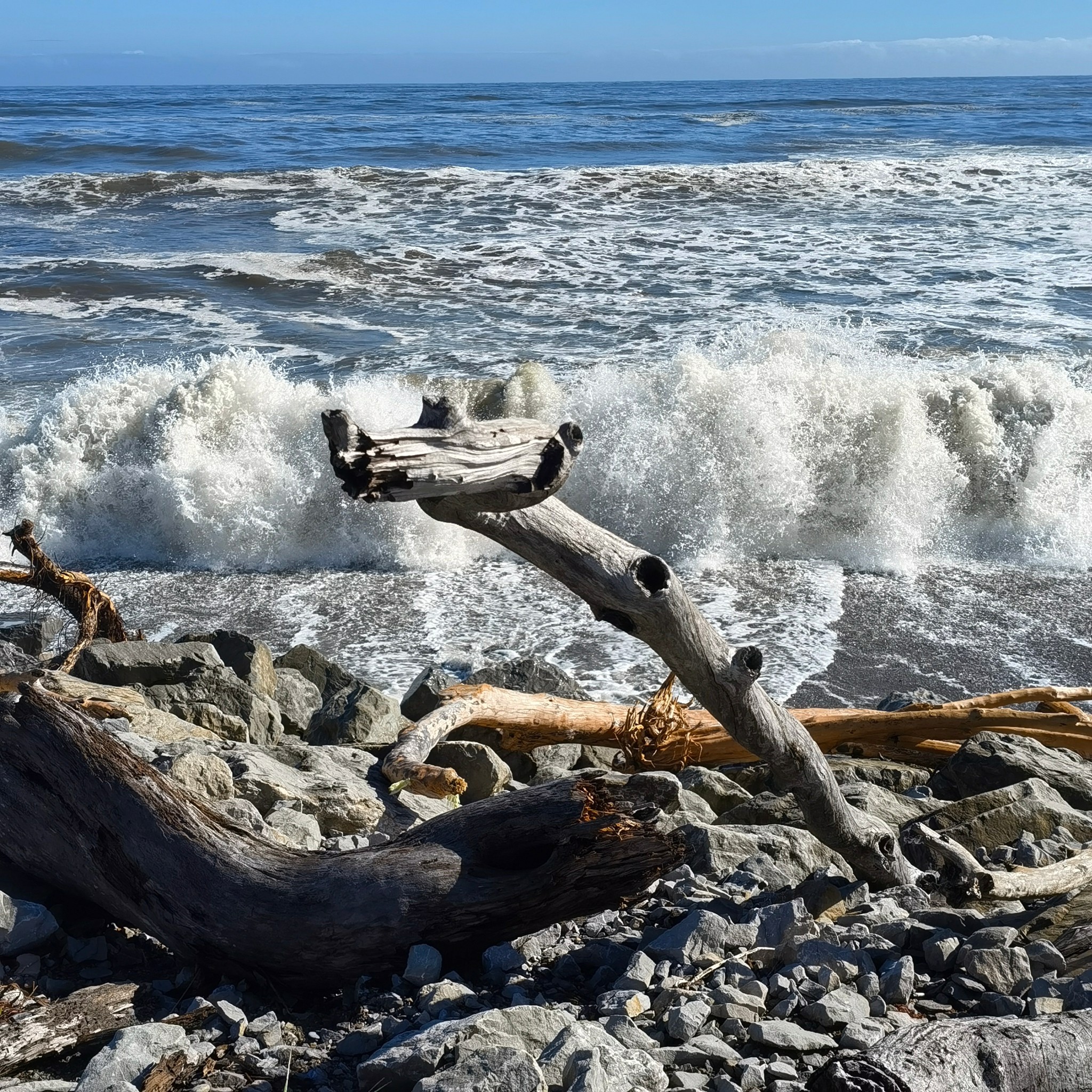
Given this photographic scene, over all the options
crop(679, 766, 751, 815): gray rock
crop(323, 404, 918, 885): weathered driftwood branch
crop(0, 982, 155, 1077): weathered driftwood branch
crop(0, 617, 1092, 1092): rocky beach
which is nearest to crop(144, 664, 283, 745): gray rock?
crop(0, 617, 1092, 1092): rocky beach

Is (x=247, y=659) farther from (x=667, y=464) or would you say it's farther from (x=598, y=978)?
(x=667, y=464)

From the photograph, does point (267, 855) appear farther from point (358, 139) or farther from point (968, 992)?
point (358, 139)

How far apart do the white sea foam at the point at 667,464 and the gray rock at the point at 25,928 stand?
5.48 m

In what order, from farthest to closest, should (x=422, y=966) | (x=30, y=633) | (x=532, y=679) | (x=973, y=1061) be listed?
1. (x=30, y=633)
2. (x=532, y=679)
3. (x=422, y=966)
4. (x=973, y=1061)

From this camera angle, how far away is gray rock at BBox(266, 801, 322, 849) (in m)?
3.71

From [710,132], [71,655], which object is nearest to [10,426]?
[71,655]

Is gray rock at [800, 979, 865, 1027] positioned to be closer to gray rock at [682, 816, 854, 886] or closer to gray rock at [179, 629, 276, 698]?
gray rock at [682, 816, 854, 886]

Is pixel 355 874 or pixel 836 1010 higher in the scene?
pixel 355 874

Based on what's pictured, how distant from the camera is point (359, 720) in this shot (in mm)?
5316

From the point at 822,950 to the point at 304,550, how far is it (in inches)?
255

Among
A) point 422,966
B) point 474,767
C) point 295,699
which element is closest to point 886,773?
point 474,767

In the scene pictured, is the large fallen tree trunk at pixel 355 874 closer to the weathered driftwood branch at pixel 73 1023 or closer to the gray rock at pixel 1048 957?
the weathered driftwood branch at pixel 73 1023

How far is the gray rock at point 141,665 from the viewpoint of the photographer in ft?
18.4

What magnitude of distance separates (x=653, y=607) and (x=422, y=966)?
1078 mm
